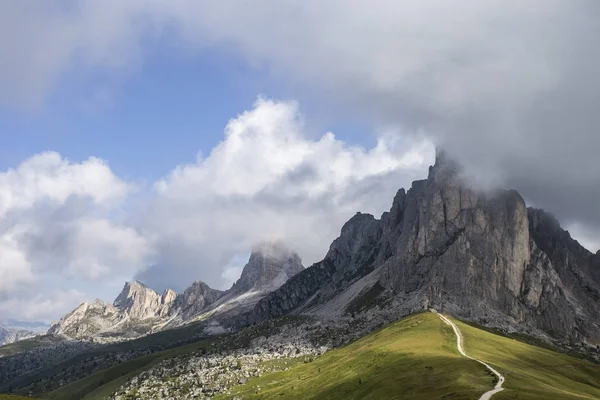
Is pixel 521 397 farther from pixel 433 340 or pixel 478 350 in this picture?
pixel 433 340

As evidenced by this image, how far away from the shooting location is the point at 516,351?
188 m

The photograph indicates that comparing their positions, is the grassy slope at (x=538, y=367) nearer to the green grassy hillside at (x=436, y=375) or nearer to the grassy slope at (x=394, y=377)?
the green grassy hillside at (x=436, y=375)

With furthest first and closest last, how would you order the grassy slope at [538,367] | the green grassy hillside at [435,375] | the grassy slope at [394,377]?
the grassy slope at [538,367]
the grassy slope at [394,377]
the green grassy hillside at [435,375]

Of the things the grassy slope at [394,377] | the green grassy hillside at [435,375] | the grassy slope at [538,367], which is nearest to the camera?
the green grassy hillside at [435,375]

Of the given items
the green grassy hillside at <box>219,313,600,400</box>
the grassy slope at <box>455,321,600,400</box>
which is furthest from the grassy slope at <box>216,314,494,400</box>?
the grassy slope at <box>455,321,600,400</box>

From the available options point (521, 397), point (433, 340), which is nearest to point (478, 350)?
point (433, 340)

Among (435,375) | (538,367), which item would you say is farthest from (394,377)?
(538,367)

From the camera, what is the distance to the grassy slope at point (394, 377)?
328 feet

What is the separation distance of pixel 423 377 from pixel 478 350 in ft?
226

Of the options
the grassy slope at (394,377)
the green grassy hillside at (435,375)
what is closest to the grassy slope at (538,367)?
the green grassy hillside at (435,375)

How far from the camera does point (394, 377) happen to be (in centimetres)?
12569

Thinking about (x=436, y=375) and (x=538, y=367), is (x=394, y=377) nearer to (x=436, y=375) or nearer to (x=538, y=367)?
(x=436, y=375)

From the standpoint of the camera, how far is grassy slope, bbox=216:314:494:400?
100000 millimetres

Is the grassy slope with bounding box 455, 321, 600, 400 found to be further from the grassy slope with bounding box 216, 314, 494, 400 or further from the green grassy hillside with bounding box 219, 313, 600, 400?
the grassy slope with bounding box 216, 314, 494, 400
